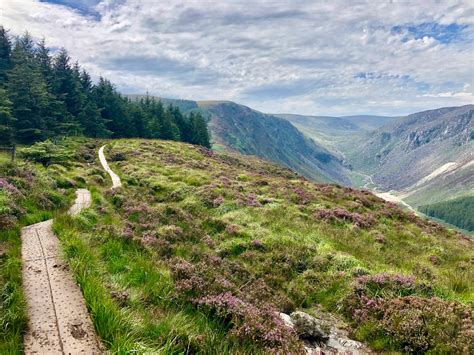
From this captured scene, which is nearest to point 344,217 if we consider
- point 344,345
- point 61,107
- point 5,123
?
point 344,345

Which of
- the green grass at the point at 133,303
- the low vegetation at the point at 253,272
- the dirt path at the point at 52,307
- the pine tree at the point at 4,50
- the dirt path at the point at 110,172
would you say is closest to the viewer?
the dirt path at the point at 52,307

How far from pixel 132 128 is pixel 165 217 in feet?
212

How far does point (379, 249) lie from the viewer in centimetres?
1509

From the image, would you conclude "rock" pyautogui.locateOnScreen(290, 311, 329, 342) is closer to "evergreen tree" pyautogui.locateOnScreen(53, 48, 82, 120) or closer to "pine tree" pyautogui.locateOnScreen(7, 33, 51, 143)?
"pine tree" pyautogui.locateOnScreen(7, 33, 51, 143)

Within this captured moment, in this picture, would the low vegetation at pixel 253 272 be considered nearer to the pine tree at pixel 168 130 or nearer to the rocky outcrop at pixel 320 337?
the rocky outcrop at pixel 320 337

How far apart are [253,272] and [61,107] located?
183ft

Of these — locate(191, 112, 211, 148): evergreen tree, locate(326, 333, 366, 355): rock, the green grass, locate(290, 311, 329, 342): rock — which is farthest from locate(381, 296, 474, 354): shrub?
locate(191, 112, 211, 148): evergreen tree

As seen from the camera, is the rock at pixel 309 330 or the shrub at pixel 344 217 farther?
the shrub at pixel 344 217

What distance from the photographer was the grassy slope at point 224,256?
5988mm

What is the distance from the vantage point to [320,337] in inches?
311

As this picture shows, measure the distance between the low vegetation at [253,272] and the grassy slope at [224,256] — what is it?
43 millimetres

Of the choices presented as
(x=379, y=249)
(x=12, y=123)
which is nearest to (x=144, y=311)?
(x=379, y=249)

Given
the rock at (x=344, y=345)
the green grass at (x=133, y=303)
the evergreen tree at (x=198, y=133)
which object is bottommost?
the rock at (x=344, y=345)

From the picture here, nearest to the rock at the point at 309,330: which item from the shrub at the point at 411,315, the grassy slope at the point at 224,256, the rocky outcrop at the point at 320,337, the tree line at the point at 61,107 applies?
the rocky outcrop at the point at 320,337
